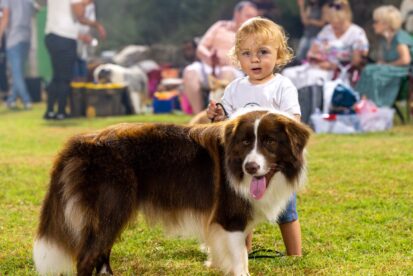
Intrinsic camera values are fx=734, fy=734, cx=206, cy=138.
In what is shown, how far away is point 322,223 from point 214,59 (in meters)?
7.67

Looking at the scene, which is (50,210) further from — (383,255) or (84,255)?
(383,255)

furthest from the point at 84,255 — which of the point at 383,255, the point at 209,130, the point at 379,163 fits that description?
the point at 379,163

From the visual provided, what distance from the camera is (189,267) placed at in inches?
186

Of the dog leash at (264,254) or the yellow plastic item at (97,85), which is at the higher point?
the yellow plastic item at (97,85)

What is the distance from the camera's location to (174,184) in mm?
4230

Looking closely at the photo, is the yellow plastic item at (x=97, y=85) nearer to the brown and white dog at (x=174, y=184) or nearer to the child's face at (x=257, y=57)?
the child's face at (x=257, y=57)

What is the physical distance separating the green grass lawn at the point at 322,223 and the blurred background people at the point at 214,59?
377 cm

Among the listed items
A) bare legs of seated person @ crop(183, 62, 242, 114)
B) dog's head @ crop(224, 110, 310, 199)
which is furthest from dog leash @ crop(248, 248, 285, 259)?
bare legs of seated person @ crop(183, 62, 242, 114)

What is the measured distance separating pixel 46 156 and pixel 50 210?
17.4 feet

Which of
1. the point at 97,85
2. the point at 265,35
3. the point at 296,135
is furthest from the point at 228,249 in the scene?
the point at 97,85

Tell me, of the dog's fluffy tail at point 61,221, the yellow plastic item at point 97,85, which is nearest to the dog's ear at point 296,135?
the dog's fluffy tail at point 61,221

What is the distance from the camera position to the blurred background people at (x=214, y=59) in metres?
13.1

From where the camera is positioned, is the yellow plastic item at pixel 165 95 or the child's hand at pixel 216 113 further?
the yellow plastic item at pixel 165 95

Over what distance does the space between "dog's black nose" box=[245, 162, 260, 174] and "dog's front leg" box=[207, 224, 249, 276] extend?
1.55 feet
